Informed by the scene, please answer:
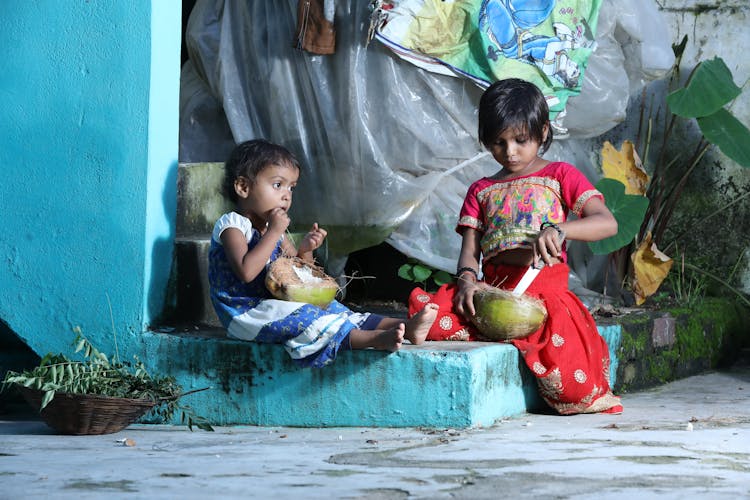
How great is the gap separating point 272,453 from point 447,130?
7.43ft

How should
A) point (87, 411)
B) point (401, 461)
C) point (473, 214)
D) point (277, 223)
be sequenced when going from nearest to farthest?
point (401, 461) → point (87, 411) → point (277, 223) → point (473, 214)

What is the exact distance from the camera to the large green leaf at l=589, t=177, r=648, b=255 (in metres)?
5.06

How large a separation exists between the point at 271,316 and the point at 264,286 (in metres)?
0.17

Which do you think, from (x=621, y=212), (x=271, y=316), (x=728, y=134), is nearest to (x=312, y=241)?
(x=271, y=316)

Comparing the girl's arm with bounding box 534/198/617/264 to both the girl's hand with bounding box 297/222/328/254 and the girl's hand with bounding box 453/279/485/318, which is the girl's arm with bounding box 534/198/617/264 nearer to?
the girl's hand with bounding box 453/279/485/318

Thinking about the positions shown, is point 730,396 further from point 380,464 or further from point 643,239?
point 380,464

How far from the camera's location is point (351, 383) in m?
3.70

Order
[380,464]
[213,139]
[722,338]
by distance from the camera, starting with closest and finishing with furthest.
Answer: [380,464], [213,139], [722,338]

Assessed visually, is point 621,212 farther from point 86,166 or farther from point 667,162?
point 86,166

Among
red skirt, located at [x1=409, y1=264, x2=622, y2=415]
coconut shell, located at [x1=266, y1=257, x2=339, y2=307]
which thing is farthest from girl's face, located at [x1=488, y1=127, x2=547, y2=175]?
coconut shell, located at [x1=266, y1=257, x2=339, y2=307]

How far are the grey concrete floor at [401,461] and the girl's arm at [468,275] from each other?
17.6 inches

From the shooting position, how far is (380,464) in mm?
2924

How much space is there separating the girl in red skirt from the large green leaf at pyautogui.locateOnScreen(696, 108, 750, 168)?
168 centimetres

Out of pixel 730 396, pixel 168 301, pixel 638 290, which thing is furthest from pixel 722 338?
pixel 168 301
